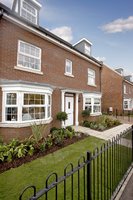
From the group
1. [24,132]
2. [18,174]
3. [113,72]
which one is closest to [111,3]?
[24,132]

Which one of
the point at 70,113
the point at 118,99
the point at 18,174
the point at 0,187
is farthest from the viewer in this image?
the point at 118,99

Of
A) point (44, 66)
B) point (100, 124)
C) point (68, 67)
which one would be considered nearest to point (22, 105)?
point (44, 66)

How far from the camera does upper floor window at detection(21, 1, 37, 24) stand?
1126cm

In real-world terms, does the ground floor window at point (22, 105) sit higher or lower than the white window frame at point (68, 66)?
lower

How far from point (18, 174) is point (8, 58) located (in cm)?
628

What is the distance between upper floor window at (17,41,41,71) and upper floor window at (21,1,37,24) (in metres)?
2.27

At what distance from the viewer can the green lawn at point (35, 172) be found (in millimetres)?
4640

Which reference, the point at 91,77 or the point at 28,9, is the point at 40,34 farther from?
the point at 91,77

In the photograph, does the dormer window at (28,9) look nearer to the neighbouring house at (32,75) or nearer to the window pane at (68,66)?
the neighbouring house at (32,75)

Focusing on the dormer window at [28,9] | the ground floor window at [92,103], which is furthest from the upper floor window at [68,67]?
the dormer window at [28,9]

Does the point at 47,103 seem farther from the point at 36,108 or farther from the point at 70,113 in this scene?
the point at 70,113

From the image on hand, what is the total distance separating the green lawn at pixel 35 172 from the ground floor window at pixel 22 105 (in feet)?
8.97

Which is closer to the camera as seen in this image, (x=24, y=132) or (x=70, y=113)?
(x=24, y=132)

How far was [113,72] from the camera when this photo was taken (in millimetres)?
28375
